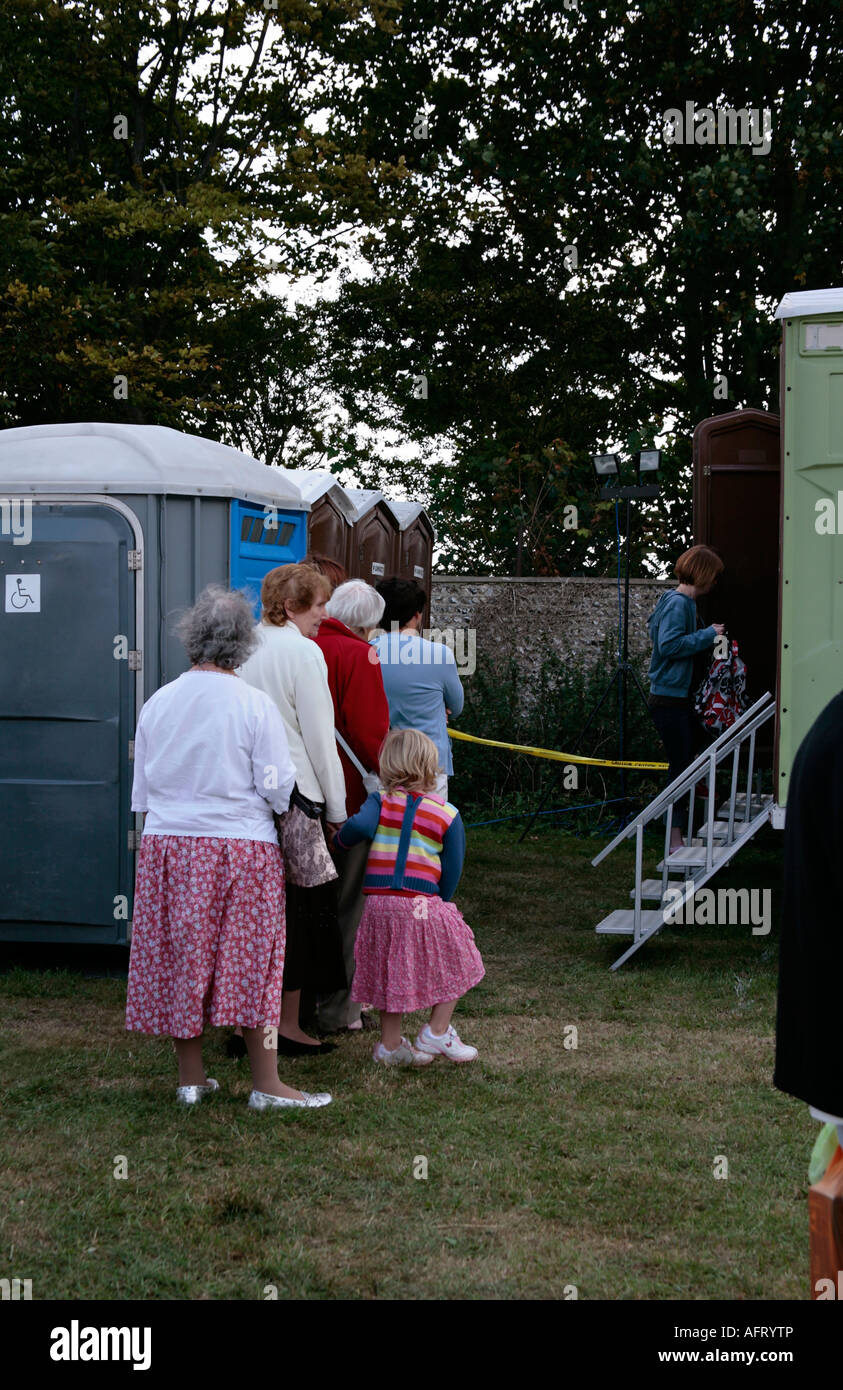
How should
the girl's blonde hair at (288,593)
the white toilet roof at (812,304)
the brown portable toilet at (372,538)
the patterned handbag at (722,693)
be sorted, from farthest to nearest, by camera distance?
the brown portable toilet at (372,538)
the patterned handbag at (722,693)
the white toilet roof at (812,304)
the girl's blonde hair at (288,593)

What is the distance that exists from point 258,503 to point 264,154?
9891mm

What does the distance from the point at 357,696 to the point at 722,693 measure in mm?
3044

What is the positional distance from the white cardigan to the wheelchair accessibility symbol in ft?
6.20

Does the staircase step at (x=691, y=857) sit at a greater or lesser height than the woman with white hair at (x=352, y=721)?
lesser

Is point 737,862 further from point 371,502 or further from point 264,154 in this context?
point 264,154

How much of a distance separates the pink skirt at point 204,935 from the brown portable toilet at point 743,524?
15.3 feet

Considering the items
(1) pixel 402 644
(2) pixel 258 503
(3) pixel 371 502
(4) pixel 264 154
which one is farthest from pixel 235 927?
(4) pixel 264 154

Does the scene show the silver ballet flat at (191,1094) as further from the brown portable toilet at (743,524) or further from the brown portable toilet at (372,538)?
the brown portable toilet at (372,538)

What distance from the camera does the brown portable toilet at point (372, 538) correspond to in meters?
11.1

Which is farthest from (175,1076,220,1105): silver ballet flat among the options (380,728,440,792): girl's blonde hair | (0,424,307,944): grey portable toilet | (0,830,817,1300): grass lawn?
(0,424,307,944): grey portable toilet

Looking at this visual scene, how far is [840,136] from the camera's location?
13023 mm

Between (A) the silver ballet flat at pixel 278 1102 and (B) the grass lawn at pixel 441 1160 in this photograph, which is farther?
(A) the silver ballet flat at pixel 278 1102

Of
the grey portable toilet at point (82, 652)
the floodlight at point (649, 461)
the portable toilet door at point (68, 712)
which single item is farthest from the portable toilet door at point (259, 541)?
the floodlight at point (649, 461)

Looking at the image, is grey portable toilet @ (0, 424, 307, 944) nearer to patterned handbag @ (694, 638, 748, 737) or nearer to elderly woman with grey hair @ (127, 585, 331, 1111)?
elderly woman with grey hair @ (127, 585, 331, 1111)
